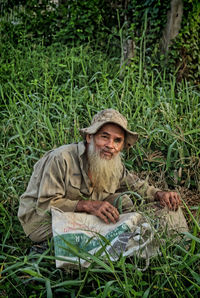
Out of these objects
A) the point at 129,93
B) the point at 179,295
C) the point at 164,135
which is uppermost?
the point at 129,93

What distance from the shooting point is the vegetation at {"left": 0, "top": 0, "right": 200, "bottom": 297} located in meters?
3.12

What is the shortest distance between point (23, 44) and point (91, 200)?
15.5 feet

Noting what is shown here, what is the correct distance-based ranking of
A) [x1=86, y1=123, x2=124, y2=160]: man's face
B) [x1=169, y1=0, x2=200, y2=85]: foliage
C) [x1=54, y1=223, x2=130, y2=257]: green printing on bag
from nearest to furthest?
1. [x1=54, y1=223, x2=130, y2=257]: green printing on bag
2. [x1=86, y1=123, x2=124, y2=160]: man's face
3. [x1=169, y1=0, x2=200, y2=85]: foliage

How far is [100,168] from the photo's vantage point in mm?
3764

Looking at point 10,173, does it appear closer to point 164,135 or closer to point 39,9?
point 164,135

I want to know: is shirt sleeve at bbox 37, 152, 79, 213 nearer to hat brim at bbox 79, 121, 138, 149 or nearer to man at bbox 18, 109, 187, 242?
man at bbox 18, 109, 187, 242

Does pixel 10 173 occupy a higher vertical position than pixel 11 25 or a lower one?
lower

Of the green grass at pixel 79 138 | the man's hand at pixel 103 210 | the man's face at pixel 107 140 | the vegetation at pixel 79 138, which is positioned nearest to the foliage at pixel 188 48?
the vegetation at pixel 79 138

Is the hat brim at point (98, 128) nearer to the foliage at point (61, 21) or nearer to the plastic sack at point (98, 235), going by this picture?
the plastic sack at point (98, 235)

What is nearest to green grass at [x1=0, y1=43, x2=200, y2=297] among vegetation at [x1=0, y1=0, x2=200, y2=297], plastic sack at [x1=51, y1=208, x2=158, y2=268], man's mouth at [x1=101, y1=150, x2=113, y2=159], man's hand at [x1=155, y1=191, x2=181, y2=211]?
vegetation at [x1=0, y1=0, x2=200, y2=297]

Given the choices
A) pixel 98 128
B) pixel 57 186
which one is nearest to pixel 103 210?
pixel 57 186

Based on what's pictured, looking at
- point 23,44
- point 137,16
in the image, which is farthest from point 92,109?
point 23,44

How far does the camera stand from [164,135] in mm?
5180

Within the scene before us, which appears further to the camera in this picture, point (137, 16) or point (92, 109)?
point (137, 16)
